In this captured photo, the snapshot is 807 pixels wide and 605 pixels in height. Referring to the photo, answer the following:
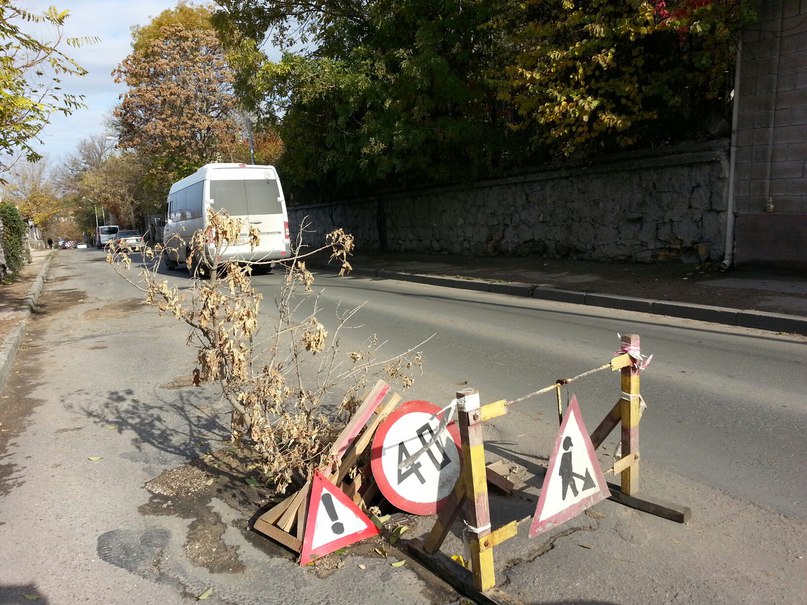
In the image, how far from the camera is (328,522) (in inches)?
119

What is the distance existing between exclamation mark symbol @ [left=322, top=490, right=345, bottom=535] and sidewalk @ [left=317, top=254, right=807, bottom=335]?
6.51 m

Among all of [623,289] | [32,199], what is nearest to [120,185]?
[32,199]

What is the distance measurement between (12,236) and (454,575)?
23.6 meters

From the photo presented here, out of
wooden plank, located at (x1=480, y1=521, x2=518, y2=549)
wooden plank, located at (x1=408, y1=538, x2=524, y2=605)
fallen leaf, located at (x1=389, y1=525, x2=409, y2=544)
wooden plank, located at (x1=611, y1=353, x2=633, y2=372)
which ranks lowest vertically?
fallen leaf, located at (x1=389, y1=525, x2=409, y2=544)

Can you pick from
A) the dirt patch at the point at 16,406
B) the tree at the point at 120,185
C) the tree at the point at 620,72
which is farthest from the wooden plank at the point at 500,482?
the tree at the point at 120,185

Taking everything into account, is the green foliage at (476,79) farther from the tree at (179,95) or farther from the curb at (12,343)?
the tree at (179,95)

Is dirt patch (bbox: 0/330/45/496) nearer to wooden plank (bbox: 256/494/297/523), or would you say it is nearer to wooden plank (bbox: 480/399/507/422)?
wooden plank (bbox: 256/494/297/523)

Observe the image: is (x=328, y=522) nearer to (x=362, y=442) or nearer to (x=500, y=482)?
(x=362, y=442)

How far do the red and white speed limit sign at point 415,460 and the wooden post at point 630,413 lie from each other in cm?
95

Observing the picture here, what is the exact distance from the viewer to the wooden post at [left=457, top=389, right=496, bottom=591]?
2473 millimetres

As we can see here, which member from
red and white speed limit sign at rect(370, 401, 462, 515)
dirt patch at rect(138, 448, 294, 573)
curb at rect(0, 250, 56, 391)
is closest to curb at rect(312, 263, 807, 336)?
red and white speed limit sign at rect(370, 401, 462, 515)

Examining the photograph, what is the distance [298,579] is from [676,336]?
19.5 feet

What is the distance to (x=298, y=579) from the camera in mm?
2852

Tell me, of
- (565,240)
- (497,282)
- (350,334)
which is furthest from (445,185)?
(350,334)
